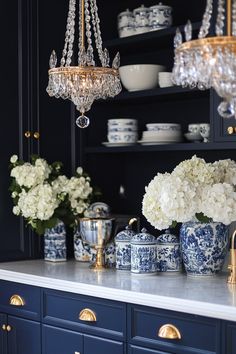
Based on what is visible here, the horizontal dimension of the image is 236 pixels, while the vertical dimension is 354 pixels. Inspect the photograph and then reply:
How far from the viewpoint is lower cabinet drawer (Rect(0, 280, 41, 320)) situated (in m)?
3.16

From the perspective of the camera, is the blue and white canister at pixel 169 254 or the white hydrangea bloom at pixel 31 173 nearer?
the blue and white canister at pixel 169 254

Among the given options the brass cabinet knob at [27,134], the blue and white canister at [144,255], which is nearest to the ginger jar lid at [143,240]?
the blue and white canister at [144,255]

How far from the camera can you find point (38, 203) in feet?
11.3

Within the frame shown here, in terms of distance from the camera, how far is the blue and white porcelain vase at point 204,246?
2.97 m

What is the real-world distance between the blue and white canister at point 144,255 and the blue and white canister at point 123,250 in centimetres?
12

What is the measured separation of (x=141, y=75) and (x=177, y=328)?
1382 mm

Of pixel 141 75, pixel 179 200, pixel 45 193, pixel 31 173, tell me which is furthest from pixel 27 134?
pixel 179 200

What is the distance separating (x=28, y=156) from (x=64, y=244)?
477 mm

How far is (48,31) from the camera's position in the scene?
144 inches

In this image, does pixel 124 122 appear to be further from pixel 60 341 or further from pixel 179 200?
pixel 60 341

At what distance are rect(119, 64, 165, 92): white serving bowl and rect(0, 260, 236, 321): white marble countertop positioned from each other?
91 cm

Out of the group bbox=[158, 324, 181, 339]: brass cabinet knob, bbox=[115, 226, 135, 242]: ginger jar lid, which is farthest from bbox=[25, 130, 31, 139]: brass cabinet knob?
bbox=[158, 324, 181, 339]: brass cabinet knob

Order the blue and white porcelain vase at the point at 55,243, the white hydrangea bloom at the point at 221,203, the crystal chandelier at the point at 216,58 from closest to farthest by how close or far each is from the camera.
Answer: the crystal chandelier at the point at 216,58 < the white hydrangea bloom at the point at 221,203 < the blue and white porcelain vase at the point at 55,243

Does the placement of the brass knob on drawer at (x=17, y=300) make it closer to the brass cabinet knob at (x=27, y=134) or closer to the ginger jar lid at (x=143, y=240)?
the ginger jar lid at (x=143, y=240)
